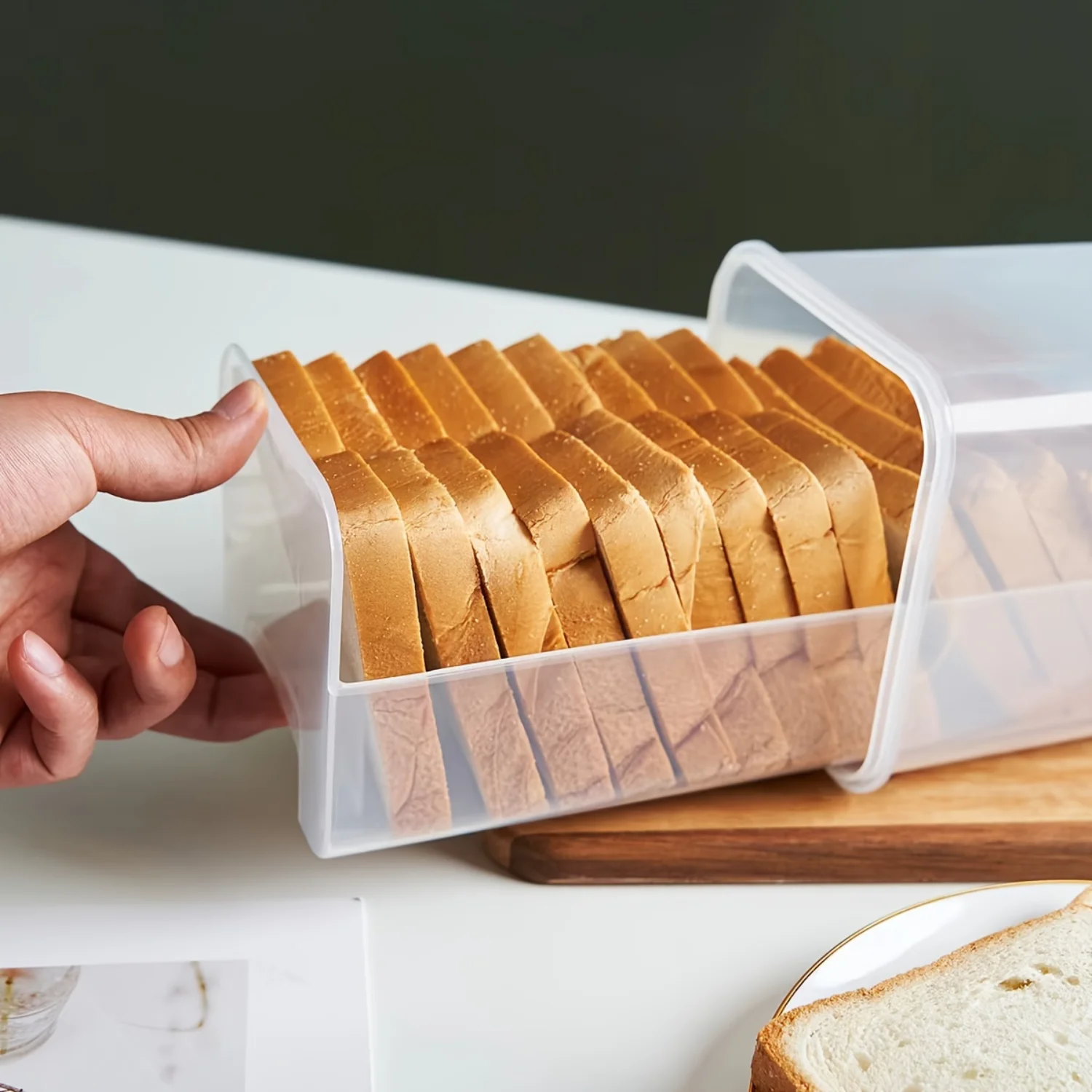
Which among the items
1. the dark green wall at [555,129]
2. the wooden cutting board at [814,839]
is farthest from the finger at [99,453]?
the dark green wall at [555,129]

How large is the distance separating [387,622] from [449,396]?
9.6 inches

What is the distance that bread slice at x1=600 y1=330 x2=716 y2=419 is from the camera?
97 centimetres

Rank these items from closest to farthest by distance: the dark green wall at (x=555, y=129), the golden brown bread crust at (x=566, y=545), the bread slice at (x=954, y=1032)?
the bread slice at (x=954, y=1032) → the golden brown bread crust at (x=566, y=545) → the dark green wall at (x=555, y=129)

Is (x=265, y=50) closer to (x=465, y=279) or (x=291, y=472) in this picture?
(x=465, y=279)

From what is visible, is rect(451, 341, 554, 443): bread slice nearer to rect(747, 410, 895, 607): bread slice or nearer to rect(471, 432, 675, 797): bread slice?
rect(471, 432, 675, 797): bread slice

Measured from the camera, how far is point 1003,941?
2.58 ft

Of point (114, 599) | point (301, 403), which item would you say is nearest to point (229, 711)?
point (114, 599)

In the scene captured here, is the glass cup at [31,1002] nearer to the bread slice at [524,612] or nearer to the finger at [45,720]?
the finger at [45,720]

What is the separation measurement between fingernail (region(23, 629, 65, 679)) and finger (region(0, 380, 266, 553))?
60 millimetres

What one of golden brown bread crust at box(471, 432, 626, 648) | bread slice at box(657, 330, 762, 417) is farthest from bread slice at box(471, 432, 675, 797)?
bread slice at box(657, 330, 762, 417)

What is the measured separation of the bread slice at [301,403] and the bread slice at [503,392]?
0.12 metres

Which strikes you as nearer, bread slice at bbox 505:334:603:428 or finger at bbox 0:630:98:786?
finger at bbox 0:630:98:786

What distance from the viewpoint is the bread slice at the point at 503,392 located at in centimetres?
93

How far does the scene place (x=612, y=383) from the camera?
0.99 m
